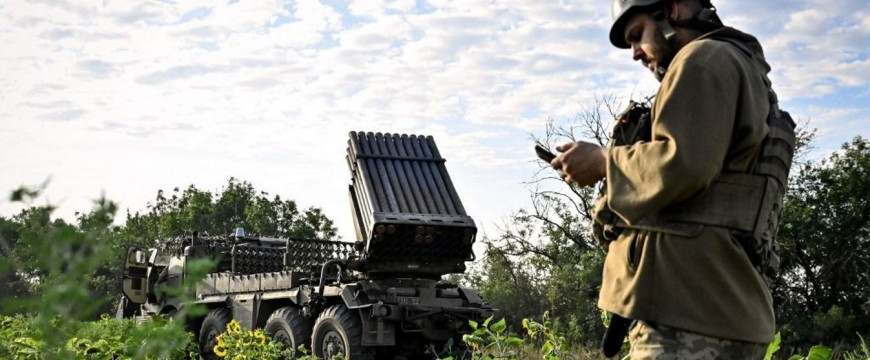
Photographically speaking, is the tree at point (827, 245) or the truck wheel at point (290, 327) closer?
the truck wheel at point (290, 327)

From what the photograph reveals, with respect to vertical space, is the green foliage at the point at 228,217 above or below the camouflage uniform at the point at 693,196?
above

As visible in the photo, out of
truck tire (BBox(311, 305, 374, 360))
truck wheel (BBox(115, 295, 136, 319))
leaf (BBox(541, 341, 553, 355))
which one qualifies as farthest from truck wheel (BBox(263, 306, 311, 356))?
leaf (BBox(541, 341, 553, 355))

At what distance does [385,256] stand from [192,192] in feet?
138

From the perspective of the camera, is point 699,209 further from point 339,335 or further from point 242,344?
point 339,335

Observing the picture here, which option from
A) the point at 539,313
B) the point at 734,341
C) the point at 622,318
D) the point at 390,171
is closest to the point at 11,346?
the point at 622,318

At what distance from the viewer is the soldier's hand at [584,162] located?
305 cm

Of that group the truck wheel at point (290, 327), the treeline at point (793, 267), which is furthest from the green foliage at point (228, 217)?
the truck wheel at point (290, 327)

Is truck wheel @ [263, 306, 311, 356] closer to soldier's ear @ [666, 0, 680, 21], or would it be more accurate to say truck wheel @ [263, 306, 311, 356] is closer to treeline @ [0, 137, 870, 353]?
treeline @ [0, 137, 870, 353]

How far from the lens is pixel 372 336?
12.4m

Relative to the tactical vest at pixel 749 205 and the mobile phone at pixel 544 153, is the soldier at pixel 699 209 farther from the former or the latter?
the mobile phone at pixel 544 153

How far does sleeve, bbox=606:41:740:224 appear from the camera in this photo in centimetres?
280

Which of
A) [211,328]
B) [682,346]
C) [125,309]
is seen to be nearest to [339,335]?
[211,328]

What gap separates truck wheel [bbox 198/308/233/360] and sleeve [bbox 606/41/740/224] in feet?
41.6

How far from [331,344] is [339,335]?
239mm
